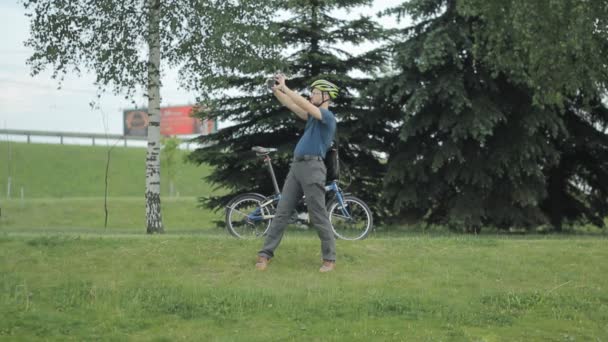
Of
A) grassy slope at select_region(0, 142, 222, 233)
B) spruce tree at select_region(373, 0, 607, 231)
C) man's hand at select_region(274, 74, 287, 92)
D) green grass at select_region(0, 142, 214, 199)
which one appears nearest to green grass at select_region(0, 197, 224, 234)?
grassy slope at select_region(0, 142, 222, 233)

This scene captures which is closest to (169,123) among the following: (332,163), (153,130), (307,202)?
(153,130)

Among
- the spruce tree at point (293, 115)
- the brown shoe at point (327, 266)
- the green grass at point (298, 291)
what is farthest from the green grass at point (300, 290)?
the spruce tree at point (293, 115)

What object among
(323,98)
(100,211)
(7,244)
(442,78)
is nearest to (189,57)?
(442,78)

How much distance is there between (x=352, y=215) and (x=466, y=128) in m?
7.90

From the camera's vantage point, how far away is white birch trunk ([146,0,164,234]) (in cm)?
1956

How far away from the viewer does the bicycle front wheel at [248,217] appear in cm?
1362

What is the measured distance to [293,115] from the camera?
24.7 m

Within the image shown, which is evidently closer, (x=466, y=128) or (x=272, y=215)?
(x=272, y=215)

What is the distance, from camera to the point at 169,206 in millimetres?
48594

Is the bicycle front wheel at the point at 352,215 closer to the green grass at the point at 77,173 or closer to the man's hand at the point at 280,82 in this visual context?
the man's hand at the point at 280,82

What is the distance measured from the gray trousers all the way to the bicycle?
250 centimetres

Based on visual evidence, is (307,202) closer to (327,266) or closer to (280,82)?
(327,266)

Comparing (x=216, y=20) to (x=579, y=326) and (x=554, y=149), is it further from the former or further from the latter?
(x=579, y=326)

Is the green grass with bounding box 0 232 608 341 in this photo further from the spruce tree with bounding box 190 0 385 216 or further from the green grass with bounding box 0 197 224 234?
the green grass with bounding box 0 197 224 234
